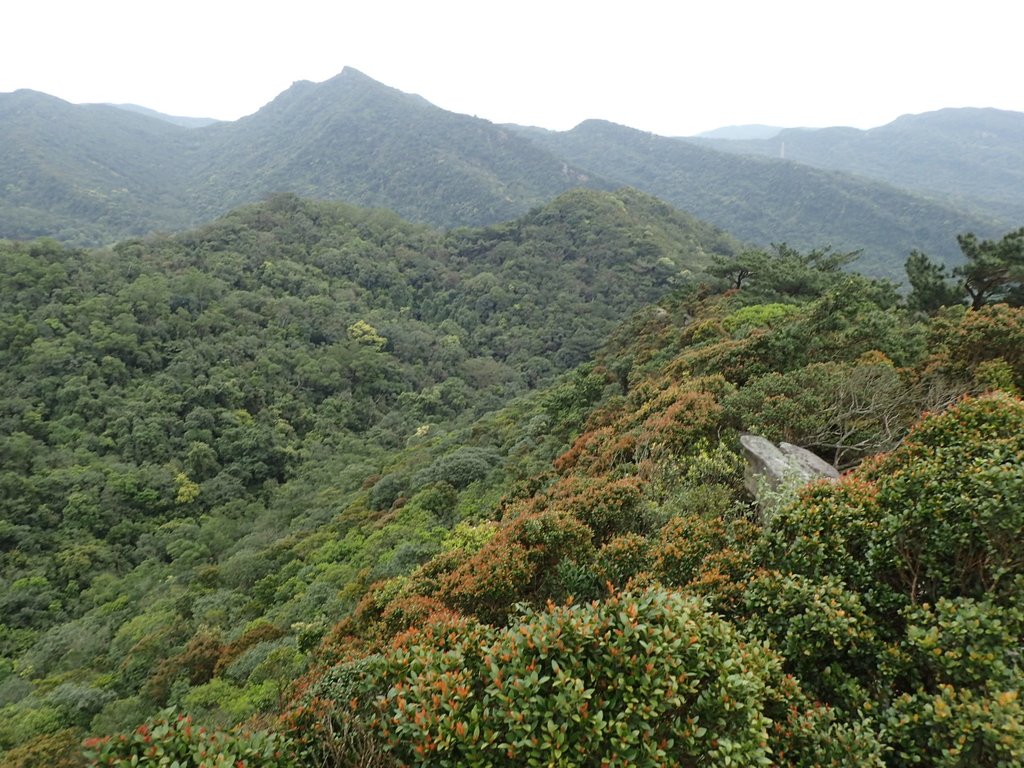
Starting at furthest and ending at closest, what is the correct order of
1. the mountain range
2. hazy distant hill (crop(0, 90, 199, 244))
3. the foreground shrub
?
hazy distant hill (crop(0, 90, 199, 244)) → the mountain range → the foreground shrub

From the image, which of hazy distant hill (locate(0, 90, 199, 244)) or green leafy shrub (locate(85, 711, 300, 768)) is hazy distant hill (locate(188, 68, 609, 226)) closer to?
hazy distant hill (locate(0, 90, 199, 244))

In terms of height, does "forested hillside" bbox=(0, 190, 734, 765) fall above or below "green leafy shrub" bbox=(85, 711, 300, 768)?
below

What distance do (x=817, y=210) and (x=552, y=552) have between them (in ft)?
578

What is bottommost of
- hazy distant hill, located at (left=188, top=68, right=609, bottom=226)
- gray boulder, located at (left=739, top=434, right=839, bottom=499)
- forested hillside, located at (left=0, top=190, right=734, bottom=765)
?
forested hillside, located at (left=0, top=190, right=734, bottom=765)

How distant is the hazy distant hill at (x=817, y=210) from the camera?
400 feet

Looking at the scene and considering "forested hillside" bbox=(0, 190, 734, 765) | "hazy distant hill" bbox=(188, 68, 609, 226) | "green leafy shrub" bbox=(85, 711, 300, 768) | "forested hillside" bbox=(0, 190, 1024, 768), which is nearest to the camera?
"green leafy shrub" bbox=(85, 711, 300, 768)

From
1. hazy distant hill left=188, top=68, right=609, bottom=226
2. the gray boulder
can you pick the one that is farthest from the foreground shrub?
hazy distant hill left=188, top=68, right=609, bottom=226

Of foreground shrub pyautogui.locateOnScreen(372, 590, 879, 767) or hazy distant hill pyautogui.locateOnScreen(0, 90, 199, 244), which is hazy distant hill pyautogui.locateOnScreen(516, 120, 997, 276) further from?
hazy distant hill pyautogui.locateOnScreen(0, 90, 199, 244)

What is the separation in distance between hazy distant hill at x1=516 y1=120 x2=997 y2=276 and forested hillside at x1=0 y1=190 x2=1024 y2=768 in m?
106

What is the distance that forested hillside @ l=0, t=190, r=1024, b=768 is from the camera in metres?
3.49

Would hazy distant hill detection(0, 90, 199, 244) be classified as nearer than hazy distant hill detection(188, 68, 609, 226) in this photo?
Yes

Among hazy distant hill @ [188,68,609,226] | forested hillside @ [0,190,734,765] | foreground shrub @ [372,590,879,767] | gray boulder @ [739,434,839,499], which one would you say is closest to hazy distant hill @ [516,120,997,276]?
hazy distant hill @ [188,68,609,226]

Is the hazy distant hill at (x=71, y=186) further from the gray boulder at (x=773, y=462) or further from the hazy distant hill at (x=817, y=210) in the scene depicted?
the hazy distant hill at (x=817, y=210)

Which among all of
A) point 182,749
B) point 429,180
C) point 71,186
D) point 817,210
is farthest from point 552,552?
point 71,186
